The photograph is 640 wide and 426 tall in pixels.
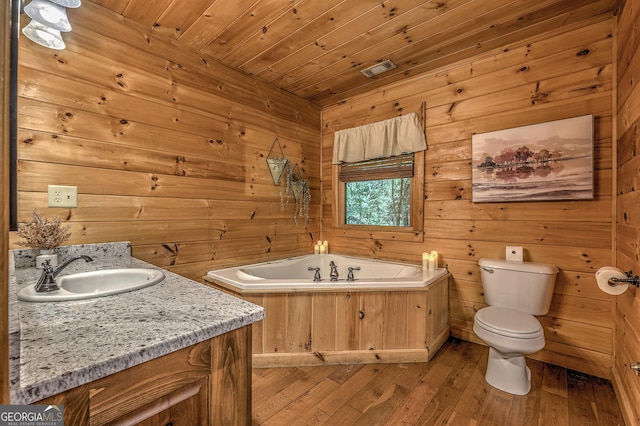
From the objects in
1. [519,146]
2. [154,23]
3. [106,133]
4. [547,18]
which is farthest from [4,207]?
[547,18]

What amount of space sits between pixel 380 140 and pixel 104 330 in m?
2.65

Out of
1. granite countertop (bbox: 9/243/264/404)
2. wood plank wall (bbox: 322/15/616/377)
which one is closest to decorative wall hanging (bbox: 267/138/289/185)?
wood plank wall (bbox: 322/15/616/377)

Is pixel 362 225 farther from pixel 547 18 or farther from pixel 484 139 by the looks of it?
pixel 547 18

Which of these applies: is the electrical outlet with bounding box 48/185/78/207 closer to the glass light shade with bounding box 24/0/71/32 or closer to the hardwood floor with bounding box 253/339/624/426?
the glass light shade with bounding box 24/0/71/32

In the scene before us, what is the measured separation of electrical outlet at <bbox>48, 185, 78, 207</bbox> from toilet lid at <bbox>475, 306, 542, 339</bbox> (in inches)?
102

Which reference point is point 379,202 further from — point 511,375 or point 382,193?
point 511,375

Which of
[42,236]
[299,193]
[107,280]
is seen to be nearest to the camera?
[107,280]

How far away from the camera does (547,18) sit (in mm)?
1902

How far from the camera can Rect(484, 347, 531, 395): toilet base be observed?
1.73 m

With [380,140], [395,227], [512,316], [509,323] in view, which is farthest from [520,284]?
[380,140]

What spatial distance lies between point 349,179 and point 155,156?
187 centimetres

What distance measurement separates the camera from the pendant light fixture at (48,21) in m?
1.33

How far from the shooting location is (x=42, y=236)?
1465mm

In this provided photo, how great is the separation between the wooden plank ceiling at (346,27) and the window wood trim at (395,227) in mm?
918
